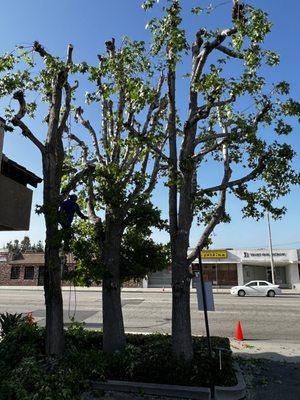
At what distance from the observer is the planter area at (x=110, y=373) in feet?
24.5

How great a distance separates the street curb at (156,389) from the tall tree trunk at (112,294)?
1781 mm

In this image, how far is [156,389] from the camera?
7.72 m

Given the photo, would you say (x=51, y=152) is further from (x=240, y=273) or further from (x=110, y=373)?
(x=240, y=273)

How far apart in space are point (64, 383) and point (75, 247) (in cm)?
337

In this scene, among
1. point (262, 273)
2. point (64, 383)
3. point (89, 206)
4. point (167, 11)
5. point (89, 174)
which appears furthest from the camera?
point (262, 273)

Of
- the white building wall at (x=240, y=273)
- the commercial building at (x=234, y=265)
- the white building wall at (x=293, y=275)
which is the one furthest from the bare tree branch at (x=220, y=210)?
the white building wall at (x=293, y=275)

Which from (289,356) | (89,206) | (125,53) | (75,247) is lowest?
(289,356)

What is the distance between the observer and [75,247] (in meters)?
10.1

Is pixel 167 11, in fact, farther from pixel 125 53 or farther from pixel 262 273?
pixel 262 273

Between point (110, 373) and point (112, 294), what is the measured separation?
207cm

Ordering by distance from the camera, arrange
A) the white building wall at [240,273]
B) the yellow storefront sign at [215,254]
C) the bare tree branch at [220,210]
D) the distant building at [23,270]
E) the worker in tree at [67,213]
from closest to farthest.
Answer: the worker in tree at [67,213]
the bare tree branch at [220,210]
the white building wall at [240,273]
the yellow storefront sign at [215,254]
the distant building at [23,270]

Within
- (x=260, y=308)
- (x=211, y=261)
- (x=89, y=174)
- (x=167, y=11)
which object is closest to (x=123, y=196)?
(x=89, y=174)

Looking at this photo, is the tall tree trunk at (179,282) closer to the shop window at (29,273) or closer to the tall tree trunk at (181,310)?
the tall tree trunk at (181,310)

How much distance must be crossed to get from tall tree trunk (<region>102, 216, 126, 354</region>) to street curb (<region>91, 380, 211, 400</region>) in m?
1.78
